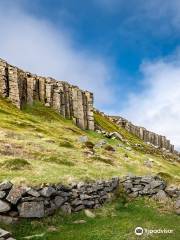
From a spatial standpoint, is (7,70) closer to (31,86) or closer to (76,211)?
Answer: (31,86)

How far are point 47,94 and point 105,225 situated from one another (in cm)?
10253

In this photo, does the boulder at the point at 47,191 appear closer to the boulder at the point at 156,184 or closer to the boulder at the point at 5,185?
the boulder at the point at 5,185

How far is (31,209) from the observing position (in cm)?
3152

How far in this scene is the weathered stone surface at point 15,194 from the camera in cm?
3097

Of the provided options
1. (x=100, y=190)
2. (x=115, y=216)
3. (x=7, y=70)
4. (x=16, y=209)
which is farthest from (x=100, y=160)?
(x=7, y=70)

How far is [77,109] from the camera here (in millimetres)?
136625

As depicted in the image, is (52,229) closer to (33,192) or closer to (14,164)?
(33,192)

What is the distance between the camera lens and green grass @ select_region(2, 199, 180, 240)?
2945 cm

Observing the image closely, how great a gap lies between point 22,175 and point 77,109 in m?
100

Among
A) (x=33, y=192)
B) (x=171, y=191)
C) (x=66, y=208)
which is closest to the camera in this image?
(x=33, y=192)

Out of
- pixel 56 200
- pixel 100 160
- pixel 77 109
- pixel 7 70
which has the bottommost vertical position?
pixel 56 200

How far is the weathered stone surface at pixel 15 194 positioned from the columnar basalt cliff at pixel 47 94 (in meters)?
82.7

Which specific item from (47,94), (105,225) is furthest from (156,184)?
(47,94)

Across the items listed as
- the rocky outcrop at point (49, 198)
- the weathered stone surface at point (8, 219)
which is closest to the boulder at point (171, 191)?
the rocky outcrop at point (49, 198)
